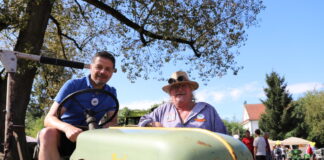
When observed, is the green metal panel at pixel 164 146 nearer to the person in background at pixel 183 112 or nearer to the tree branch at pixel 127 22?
the person in background at pixel 183 112

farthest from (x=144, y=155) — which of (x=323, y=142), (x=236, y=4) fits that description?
(x=323, y=142)

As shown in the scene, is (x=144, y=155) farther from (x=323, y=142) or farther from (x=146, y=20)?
(x=323, y=142)

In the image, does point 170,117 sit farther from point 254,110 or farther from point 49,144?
point 254,110

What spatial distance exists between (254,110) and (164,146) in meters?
76.6

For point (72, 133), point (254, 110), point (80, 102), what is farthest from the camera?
point (254, 110)

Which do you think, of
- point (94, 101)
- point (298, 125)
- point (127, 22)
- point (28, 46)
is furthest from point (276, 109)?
point (94, 101)

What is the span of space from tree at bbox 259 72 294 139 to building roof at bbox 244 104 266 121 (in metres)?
33.1

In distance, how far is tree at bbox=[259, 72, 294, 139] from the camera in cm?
3700

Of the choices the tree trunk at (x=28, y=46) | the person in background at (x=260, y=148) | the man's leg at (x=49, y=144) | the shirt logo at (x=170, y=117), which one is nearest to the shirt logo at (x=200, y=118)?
the shirt logo at (x=170, y=117)

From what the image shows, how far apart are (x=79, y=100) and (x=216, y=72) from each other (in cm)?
1033

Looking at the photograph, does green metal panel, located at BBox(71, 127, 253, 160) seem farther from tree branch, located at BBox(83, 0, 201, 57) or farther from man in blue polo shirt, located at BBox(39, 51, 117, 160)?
tree branch, located at BBox(83, 0, 201, 57)

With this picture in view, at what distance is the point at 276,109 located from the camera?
3803cm

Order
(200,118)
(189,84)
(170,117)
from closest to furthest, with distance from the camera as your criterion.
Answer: (200,118) → (170,117) → (189,84)

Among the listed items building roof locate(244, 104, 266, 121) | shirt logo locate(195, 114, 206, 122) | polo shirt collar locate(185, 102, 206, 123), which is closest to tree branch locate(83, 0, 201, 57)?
polo shirt collar locate(185, 102, 206, 123)
